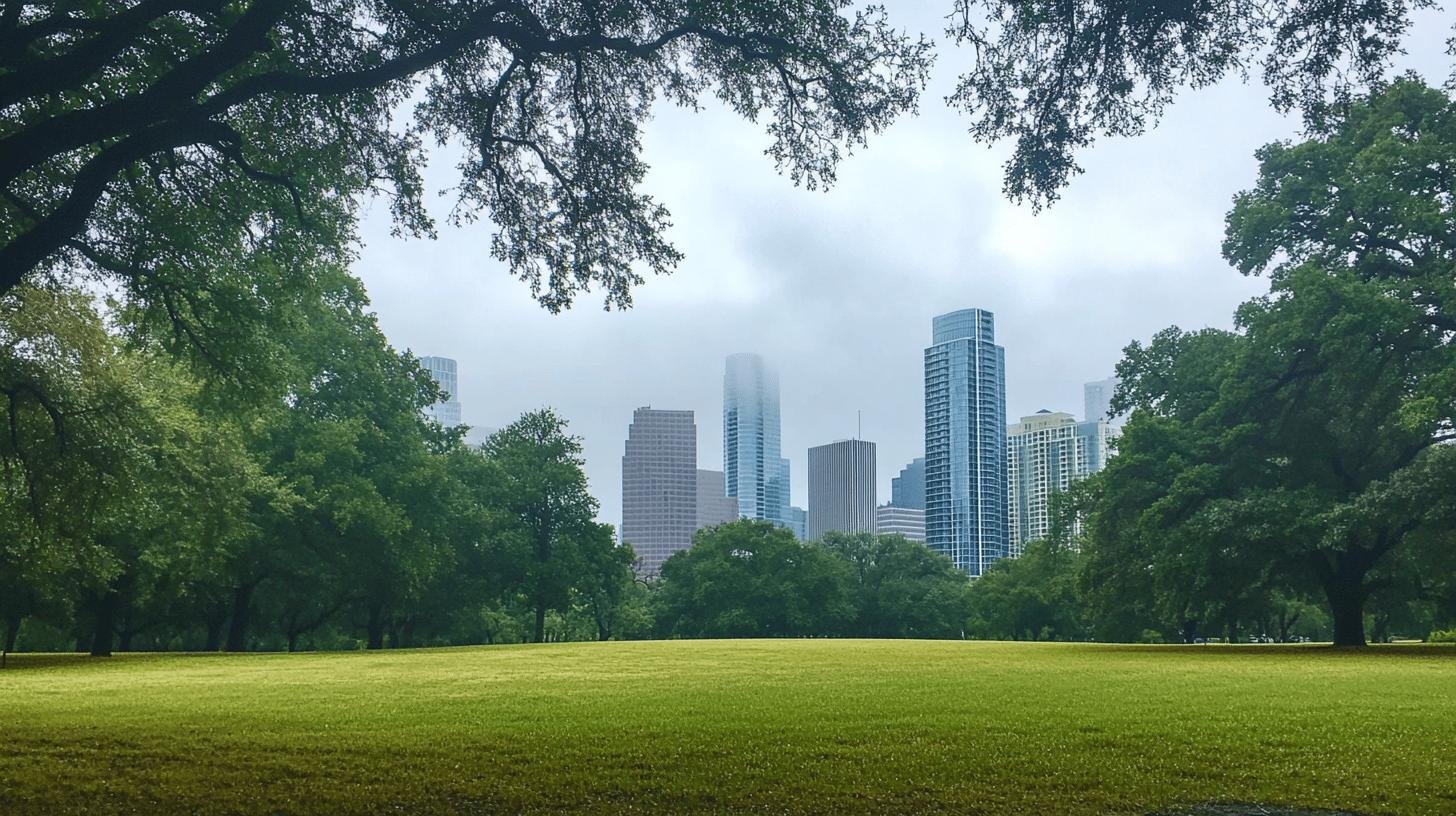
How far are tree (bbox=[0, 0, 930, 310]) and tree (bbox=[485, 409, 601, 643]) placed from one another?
167ft

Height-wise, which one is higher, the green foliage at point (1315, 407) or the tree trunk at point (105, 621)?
the green foliage at point (1315, 407)

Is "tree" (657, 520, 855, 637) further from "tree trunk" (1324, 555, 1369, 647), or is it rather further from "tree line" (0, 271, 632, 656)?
"tree trunk" (1324, 555, 1369, 647)

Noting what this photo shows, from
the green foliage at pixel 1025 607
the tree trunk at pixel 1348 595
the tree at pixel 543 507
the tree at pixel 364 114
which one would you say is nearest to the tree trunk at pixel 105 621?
the tree at pixel 543 507

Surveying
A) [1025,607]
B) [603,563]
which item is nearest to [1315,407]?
[603,563]

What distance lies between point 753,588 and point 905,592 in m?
19.2

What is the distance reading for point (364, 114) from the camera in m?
18.0

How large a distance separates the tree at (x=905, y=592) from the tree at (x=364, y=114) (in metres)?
93.7

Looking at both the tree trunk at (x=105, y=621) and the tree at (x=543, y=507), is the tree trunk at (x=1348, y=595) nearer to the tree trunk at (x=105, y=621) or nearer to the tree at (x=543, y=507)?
the tree at (x=543, y=507)

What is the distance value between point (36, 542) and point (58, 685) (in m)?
8.39

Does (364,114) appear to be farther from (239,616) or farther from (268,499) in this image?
(239,616)

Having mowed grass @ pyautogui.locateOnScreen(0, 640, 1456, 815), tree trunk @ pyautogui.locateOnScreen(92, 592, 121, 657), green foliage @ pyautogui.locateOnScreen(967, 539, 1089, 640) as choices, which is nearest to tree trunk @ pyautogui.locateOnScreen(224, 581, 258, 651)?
tree trunk @ pyautogui.locateOnScreen(92, 592, 121, 657)

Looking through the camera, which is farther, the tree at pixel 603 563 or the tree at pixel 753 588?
the tree at pixel 753 588

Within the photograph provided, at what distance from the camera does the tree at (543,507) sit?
70.0 meters

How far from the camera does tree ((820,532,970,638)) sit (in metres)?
109
